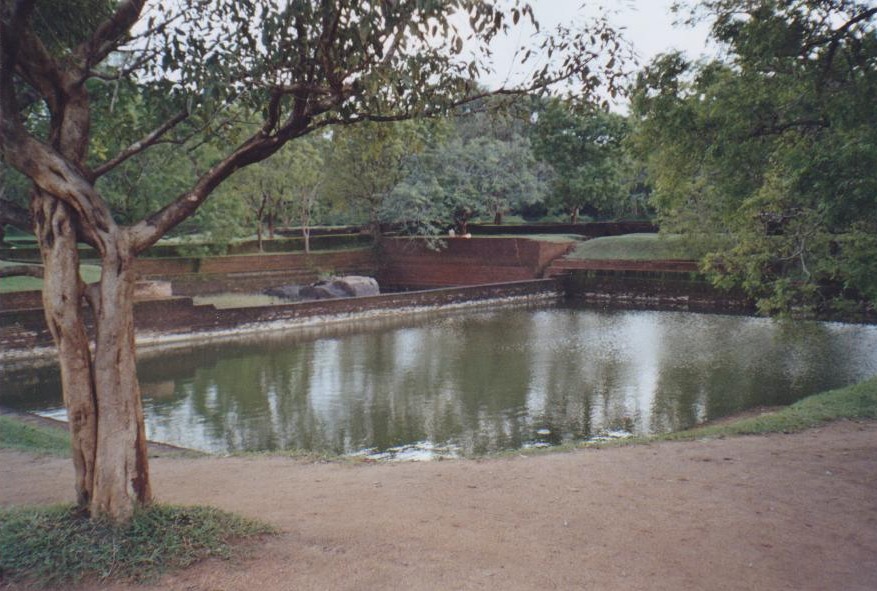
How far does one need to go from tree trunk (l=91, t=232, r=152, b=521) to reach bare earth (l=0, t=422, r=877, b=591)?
2.33 feet

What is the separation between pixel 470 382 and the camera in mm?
12711

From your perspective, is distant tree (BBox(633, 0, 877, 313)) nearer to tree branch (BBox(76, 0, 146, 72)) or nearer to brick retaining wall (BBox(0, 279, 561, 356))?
tree branch (BBox(76, 0, 146, 72))

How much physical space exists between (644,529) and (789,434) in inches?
148

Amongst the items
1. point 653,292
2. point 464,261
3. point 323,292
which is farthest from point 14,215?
point 464,261

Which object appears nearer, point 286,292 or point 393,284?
point 286,292

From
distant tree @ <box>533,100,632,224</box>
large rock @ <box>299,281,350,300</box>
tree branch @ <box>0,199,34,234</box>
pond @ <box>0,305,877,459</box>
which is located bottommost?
pond @ <box>0,305,877,459</box>

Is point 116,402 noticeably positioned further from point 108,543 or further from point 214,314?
point 214,314

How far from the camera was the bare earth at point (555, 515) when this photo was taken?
157 inches

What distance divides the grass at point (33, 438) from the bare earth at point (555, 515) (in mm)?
386

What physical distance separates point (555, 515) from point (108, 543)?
2945mm

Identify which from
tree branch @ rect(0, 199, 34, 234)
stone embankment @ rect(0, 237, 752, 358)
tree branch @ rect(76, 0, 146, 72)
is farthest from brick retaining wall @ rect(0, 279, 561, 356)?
tree branch @ rect(0, 199, 34, 234)

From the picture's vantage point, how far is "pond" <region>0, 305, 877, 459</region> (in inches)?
382

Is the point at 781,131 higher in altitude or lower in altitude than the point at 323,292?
higher

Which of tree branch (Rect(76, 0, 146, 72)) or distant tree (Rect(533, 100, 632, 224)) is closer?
tree branch (Rect(76, 0, 146, 72))
